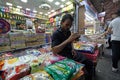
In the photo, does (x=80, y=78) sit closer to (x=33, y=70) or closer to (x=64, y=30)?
(x=33, y=70)

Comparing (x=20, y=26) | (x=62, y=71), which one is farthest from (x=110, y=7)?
(x=62, y=71)

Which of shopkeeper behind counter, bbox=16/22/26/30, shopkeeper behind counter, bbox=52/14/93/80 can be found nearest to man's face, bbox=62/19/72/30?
shopkeeper behind counter, bbox=52/14/93/80

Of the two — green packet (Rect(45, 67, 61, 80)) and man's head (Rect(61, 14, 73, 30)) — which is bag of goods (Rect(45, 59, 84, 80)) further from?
man's head (Rect(61, 14, 73, 30))

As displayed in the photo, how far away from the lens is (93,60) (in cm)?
156

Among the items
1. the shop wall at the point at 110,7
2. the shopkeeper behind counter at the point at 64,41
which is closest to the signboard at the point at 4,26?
the shopkeeper behind counter at the point at 64,41

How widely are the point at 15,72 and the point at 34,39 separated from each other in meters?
1.32

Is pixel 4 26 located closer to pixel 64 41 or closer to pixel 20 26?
pixel 64 41

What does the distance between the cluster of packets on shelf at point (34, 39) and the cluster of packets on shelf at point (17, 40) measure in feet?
0.33

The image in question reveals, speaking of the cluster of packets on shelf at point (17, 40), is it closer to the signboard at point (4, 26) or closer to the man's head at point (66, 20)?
A: the signboard at point (4, 26)

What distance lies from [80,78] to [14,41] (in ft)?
4.18

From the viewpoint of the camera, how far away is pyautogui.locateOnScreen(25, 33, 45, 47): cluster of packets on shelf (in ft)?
6.26

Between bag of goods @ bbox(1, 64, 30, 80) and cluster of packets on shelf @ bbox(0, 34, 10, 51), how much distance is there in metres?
0.84

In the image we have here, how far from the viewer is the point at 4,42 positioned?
60.6 inches

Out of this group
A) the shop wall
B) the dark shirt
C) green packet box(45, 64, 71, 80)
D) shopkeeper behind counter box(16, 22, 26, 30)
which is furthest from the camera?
the shop wall
